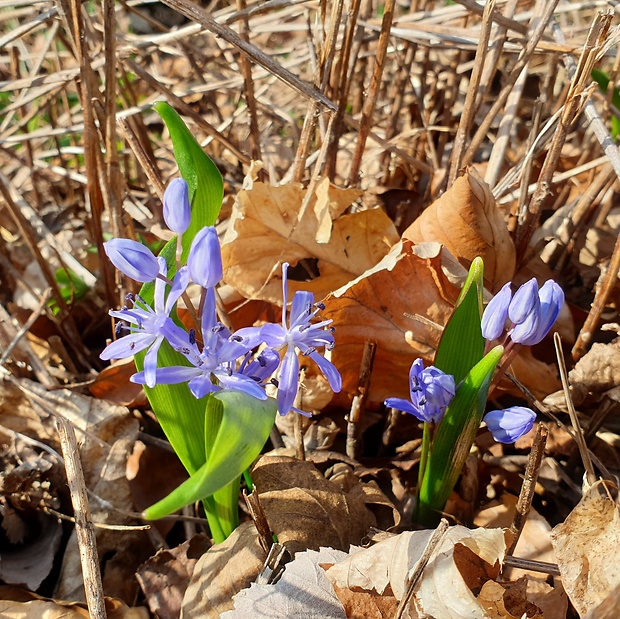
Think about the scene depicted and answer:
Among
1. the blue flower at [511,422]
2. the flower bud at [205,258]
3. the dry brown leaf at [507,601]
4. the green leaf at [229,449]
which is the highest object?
the flower bud at [205,258]

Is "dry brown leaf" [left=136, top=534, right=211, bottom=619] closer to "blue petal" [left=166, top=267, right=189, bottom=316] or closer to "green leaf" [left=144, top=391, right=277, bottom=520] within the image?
"green leaf" [left=144, top=391, right=277, bottom=520]

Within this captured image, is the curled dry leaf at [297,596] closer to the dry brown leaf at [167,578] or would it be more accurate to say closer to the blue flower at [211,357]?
the dry brown leaf at [167,578]

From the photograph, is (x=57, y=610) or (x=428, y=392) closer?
(x=428, y=392)

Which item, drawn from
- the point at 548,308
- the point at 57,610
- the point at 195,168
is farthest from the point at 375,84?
the point at 57,610

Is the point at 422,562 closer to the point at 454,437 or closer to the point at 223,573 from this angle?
the point at 454,437

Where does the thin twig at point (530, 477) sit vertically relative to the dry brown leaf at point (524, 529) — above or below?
above

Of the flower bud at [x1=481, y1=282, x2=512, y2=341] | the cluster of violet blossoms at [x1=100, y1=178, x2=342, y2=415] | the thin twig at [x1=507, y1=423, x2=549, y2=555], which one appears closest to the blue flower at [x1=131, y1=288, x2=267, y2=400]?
the cluster of violet blossoms at [x1=100, y1=178, x2=342, y2=415]

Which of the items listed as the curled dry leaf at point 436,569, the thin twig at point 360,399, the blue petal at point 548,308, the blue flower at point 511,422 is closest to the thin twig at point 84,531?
the curled dry leaf at point 436,569

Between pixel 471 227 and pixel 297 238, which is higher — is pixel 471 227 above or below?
above
